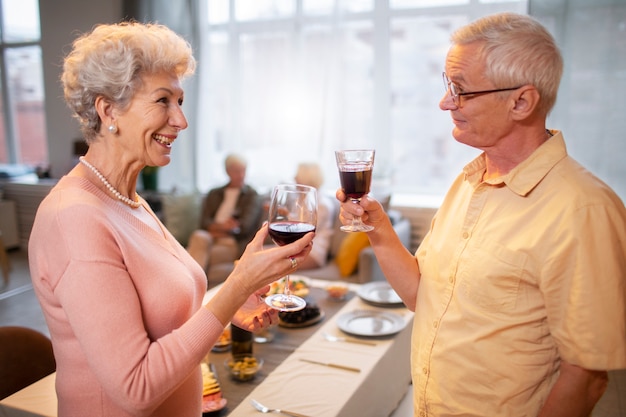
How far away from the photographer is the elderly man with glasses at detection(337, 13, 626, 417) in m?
1.04

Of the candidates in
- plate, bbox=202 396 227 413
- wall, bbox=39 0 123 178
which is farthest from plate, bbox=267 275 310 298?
wall, bbox=39 0 123 178

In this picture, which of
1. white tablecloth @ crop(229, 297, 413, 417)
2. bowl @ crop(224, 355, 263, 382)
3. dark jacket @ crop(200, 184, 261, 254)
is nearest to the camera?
white tablecloth @ crop(229, 297, 413, 417)

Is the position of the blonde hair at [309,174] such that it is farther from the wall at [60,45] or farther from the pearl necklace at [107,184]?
the wall at [60,45]

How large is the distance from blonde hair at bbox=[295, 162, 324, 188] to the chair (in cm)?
253

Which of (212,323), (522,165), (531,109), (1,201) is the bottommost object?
(1,201)

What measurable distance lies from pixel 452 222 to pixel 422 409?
0.50 meters

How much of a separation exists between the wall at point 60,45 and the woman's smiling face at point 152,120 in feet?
17.2

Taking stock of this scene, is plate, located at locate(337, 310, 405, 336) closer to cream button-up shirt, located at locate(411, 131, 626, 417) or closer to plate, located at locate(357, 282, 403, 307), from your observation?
plate, located at locate(357, 282, 403, 307)

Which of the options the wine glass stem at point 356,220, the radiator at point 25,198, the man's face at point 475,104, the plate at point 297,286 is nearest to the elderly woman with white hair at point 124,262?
the wine glass stem at point 356,220

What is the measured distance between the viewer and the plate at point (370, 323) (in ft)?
6.36

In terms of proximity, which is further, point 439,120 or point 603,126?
point 439,120

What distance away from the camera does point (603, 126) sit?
3.89m

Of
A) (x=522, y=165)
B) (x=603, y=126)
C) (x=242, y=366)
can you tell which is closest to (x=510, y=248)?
(x=522, y=165)

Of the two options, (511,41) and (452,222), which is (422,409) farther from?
(511,41)
